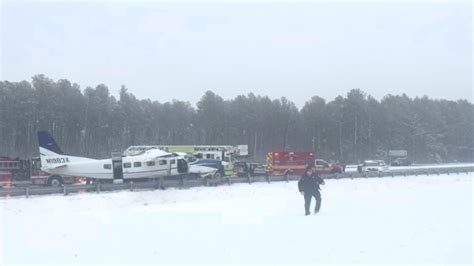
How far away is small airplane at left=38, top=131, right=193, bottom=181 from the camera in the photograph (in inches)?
1543

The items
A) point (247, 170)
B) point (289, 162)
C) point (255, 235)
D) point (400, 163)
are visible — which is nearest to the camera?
point (255, 235)

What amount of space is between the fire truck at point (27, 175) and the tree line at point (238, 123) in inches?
1513

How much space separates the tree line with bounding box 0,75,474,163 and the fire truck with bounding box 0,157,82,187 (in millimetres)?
38430

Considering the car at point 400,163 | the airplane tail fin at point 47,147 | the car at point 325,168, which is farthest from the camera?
Result: the car at point 400,163

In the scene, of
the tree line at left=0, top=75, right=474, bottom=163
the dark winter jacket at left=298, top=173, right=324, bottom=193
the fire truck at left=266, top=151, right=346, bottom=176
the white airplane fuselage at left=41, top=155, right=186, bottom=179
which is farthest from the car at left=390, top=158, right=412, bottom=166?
the dark winter jacket at left=298, top=173, right=324, bottom=193

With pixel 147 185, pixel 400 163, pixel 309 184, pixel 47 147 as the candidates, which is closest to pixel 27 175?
pixel 47 147

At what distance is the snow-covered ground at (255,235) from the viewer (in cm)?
1206

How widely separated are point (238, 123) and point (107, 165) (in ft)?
226

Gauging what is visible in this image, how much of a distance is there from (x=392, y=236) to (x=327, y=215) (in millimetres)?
4250

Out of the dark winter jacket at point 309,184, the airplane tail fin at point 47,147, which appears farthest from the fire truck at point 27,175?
the dark winter jacket at point 309,184

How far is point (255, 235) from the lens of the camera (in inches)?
566

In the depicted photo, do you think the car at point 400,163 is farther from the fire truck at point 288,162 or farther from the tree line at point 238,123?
the fire truck at point 288,162

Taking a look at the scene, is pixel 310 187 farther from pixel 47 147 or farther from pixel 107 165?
pixel 47 147

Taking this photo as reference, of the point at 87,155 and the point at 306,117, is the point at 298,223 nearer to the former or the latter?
the point at 87,155
